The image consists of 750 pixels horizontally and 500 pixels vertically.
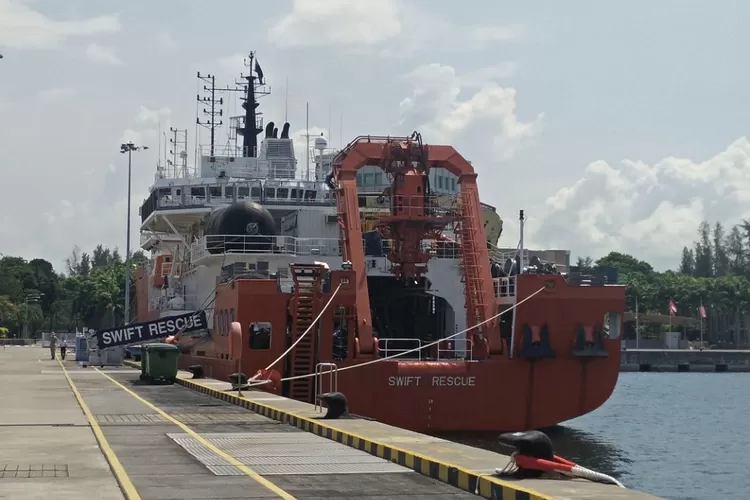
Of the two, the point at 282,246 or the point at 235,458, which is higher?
the point at 282,246

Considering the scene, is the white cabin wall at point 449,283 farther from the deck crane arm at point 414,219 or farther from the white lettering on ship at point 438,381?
the white lettering on ship at point 438,381

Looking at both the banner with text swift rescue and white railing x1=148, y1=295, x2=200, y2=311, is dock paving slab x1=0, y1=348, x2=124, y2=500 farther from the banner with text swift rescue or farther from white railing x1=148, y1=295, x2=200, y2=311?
white railing x1=148, y1=295, x2=200, y2=311

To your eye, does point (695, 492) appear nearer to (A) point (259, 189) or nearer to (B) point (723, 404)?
(A) point (259, 189)

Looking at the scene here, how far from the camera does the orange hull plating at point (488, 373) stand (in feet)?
78.5

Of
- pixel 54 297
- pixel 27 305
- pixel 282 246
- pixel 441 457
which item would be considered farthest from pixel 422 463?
pixel 54 297

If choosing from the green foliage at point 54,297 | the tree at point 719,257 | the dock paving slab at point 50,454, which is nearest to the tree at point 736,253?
the tree at point 719,257

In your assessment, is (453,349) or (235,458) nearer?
(235,458)

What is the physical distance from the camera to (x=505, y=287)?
90.7 ft

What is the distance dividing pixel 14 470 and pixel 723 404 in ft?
143

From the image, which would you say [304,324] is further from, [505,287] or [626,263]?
[626,263]

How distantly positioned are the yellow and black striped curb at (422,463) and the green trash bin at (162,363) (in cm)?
1059

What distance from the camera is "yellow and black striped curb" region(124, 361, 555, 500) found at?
10.4 metres

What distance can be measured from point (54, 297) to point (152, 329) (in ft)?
425

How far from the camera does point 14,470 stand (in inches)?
492
